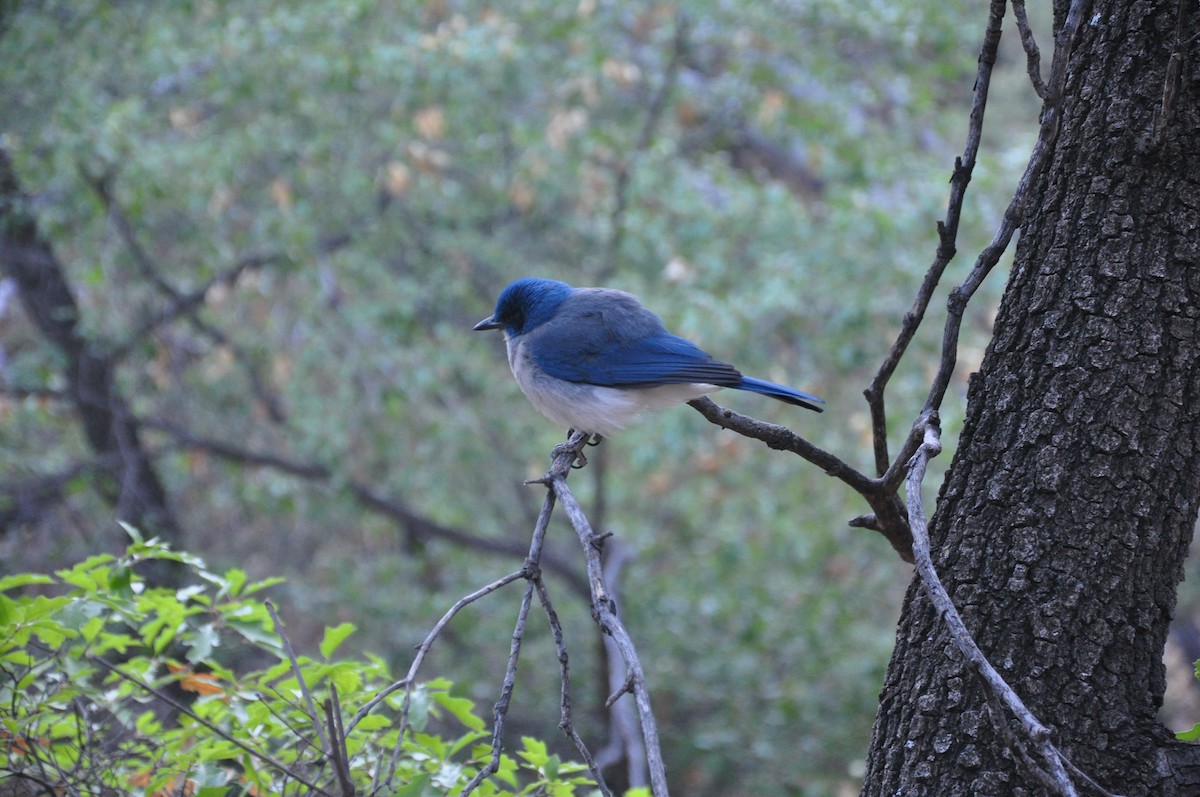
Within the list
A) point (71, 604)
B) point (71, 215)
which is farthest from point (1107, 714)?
point (71, 215)

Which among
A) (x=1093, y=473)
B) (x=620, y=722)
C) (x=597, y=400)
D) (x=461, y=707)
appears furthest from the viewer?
(x=620, y=722)

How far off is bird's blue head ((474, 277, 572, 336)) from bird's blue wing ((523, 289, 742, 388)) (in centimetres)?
8

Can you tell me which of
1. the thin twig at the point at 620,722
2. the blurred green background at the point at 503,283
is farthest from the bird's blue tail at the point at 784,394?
the blurred green background at the point at 503,283

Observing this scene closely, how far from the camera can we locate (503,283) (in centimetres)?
882

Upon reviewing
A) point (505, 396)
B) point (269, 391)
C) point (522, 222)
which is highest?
point (522, 222)

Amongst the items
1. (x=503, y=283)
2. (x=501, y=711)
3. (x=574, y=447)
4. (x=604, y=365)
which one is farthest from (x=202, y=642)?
(x=503, y=283)

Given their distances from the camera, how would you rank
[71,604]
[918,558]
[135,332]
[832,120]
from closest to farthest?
[918,558], [71,604], [135,332], [832,120]

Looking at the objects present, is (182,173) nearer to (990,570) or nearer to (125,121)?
(125,121)

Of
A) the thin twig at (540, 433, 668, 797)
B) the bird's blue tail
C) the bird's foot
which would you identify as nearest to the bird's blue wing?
the bird's blue tail

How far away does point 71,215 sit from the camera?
6.92 metres

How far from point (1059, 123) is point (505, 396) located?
A: 21.6 ft

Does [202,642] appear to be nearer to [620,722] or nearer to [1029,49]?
[1029,49]

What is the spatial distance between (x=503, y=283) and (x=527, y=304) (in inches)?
183

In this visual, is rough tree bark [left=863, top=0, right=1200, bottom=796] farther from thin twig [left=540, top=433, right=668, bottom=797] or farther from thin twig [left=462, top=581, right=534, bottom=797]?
Result: thin twig [left=462, top=581, right=534, bottom=797]
